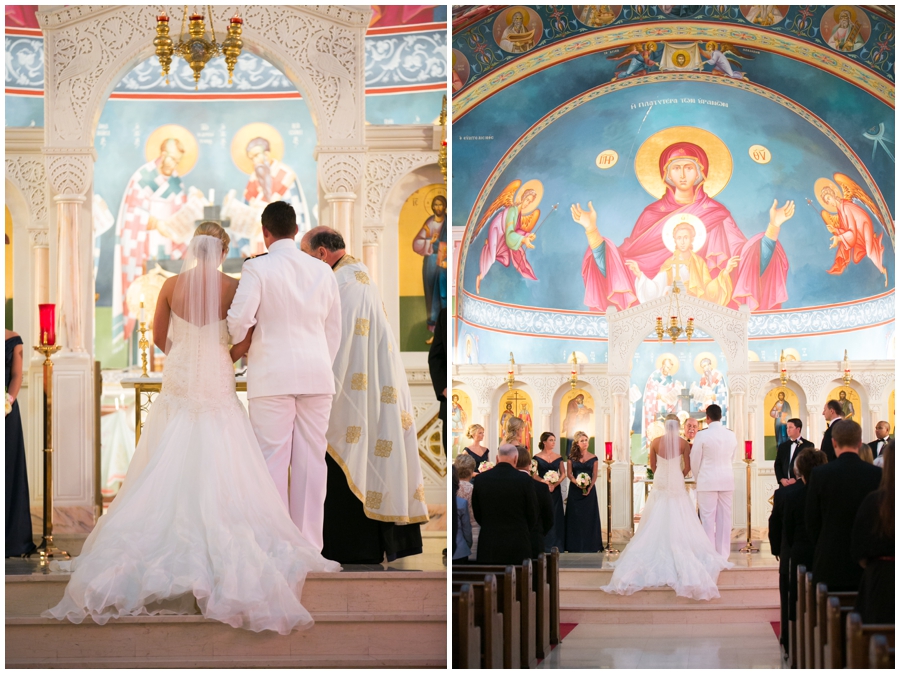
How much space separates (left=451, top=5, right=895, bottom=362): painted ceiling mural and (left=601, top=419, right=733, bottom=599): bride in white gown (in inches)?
108

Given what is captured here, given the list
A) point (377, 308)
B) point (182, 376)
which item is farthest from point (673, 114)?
point (182, 376)

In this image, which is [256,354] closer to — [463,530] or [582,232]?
[463,530]

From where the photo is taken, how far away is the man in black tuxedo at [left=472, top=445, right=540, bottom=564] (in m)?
6.51

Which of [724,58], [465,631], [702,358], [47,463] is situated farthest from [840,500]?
[702,358]

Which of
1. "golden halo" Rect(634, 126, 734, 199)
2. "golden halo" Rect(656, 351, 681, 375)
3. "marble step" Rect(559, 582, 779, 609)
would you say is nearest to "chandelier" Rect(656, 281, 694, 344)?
"golden halo" Rect(656, 351, 681, 375)

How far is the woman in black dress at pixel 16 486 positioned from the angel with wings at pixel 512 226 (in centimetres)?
631

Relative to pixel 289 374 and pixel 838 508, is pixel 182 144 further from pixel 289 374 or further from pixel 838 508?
pixel 838 508

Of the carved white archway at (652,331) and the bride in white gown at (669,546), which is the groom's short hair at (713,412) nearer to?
the bride in white gown at (669,546)

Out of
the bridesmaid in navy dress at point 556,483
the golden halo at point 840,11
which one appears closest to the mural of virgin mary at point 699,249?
the golden halo at point 840,11

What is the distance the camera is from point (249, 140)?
37.8ft

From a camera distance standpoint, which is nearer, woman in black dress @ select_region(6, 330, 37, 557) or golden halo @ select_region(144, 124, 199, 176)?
woman in black dress @ select_region(6, 330, 37, 557)

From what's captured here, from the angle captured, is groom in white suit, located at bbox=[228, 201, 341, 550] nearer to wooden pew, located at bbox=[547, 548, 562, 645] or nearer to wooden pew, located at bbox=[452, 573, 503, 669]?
wooden pew, located at bbox=[452, 573, 503, 669]

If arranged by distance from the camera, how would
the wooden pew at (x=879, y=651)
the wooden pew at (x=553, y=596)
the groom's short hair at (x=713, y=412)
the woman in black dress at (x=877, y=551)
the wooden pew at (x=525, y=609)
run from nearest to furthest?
the wooden pew at (x=879, y=651)
the woman in black dress at (x=877, y=551)
the wooden pew at (x=525, y=609)
the wooden pew at (x=553, y=596)
the groom's short hair at (x=713, y=412)

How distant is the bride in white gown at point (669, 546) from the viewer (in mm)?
8445
